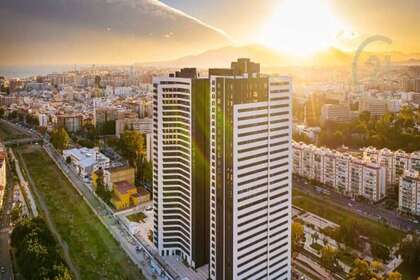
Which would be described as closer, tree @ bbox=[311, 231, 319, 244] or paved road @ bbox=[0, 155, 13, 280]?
paved road @ bbox=[0, 155, 13, 280]

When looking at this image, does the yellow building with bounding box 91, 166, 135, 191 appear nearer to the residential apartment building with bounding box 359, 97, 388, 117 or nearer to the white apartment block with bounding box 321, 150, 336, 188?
the white apartment block with bounding box 321, 150, 336, 188

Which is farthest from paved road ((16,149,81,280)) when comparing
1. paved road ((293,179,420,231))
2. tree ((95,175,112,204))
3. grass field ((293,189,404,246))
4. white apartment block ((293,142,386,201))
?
white apartment block ((293,142,386,201))

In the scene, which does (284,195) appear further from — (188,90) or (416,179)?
(416,179)

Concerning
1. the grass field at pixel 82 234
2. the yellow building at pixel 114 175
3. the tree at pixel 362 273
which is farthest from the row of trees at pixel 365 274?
the yellow building at pixel 114 175

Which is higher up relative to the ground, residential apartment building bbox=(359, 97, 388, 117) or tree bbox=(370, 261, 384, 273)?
residential apartment building bbox=(359, 97, 388, 117)

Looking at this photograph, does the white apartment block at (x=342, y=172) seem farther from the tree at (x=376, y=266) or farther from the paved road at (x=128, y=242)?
the paved road at (x=128, y=242)

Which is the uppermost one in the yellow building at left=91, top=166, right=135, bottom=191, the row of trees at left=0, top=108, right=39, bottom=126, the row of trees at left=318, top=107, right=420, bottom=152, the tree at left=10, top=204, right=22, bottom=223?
the row of trees at left=0, top=108, right=39, bottom=126

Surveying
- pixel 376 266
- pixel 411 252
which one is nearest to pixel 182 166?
pixel 376 266

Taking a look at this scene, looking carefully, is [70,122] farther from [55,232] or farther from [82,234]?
[82,234]
